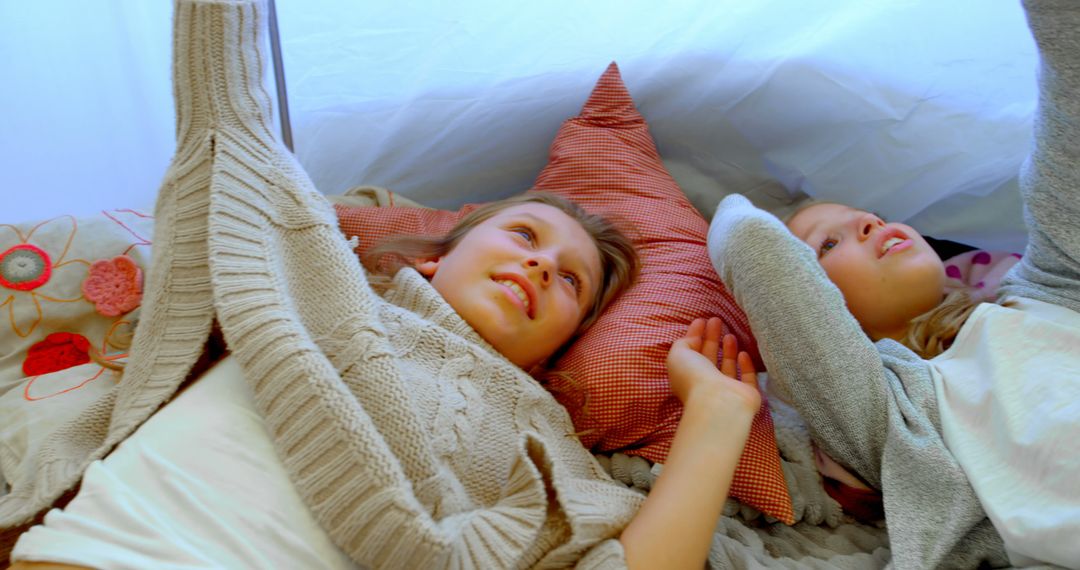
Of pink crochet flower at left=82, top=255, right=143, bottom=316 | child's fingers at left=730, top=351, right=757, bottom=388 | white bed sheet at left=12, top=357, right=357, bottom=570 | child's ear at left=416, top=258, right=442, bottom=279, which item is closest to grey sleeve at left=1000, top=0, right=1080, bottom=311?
child's fingers at left=730, top=351, right=757, bottom=388

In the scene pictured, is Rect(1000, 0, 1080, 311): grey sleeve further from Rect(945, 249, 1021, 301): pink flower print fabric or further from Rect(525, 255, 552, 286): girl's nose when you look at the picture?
Rect(525, 255, 552, 286): girl's nose

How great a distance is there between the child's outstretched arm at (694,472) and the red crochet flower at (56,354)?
2.42 feet

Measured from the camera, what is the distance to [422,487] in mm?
782

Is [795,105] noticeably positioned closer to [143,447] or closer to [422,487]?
[422,487]

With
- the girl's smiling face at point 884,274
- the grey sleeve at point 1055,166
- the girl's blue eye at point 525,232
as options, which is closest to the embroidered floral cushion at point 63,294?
the girl's blue eye at point 525,232

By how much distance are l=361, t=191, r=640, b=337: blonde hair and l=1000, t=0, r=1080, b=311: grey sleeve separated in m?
0.50

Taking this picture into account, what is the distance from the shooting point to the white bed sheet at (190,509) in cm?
68

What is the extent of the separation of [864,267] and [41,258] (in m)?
1.07

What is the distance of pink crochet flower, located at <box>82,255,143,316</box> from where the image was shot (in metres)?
1.09

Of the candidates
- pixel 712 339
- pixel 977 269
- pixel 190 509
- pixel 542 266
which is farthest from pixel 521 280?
pixel 977 269

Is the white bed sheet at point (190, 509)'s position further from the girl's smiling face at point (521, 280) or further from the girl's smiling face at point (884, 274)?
the girl's smiling face at point (884, 274)

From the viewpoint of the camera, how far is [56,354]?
1065 mm

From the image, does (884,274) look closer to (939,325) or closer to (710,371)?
(939,325)

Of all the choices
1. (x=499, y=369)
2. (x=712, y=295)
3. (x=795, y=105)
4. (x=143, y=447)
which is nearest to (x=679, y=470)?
(x=499, y=369)
